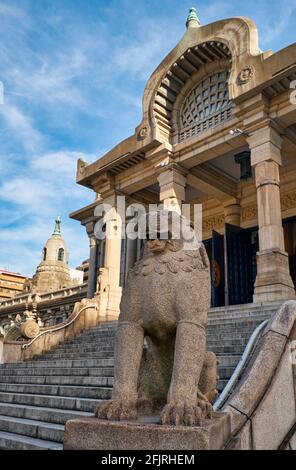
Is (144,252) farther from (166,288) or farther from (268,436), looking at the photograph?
(268,436)

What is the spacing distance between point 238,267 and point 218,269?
798 millimetres

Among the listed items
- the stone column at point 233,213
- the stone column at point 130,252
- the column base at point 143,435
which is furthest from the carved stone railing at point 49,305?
the column base at point 143,435

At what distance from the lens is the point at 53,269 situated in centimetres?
4381

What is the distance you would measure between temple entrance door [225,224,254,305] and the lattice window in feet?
11.0

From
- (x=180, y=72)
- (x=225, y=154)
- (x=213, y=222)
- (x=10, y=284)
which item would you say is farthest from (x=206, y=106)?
(x=10, y=284)

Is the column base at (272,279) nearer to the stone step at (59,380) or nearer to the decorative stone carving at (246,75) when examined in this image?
the decorative stone carving at (246,75)

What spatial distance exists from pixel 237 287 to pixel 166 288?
9.87 m

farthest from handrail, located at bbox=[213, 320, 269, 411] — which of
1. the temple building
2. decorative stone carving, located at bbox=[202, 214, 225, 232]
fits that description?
decorative stone carving, located at bbox=[202, 214, 225, 232]

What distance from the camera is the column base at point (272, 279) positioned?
891cm

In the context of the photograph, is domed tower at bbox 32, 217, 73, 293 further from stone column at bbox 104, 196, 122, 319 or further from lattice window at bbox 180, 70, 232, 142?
lattice window at bbox 180, 70, 232, 142

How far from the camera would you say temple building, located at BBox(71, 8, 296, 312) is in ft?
32.1

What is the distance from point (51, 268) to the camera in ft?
144

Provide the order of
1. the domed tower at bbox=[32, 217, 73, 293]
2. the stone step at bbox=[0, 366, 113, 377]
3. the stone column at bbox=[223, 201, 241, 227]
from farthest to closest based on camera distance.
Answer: the domed tower at bbox=[32, 217, 73, 293], the stone column at bbox=[223, 201, 241, 227], the stone step at bbox=[0, 366, 113, 377]
